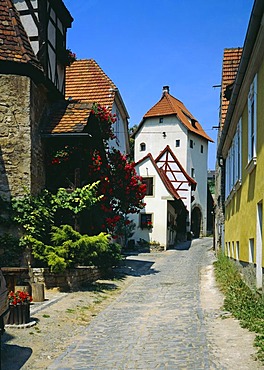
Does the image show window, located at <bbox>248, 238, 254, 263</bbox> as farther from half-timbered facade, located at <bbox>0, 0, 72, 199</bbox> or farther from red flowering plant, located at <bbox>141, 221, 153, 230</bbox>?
red flowering plant, located at <bbox>141, 221, 153, 230</bbox>

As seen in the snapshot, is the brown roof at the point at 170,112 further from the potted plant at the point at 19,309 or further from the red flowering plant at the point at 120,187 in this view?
the potted plant at the point at 19,309

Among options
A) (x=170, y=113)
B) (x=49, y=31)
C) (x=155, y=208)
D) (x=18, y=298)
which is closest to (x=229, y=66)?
(x=49, y=31)

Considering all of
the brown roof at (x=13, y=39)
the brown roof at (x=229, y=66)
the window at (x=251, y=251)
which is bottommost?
the window at (x=251, y=251)

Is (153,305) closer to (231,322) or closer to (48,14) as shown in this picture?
(231,322)

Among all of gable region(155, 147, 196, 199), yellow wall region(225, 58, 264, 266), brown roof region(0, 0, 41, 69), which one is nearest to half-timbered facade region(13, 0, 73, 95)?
brown roof region(0, 0, 41, 69)

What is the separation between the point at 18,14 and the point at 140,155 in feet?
120

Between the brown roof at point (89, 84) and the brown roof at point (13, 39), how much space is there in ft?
34.1

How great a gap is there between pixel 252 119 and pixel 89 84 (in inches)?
655

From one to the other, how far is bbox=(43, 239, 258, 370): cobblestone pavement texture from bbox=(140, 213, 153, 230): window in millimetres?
19848

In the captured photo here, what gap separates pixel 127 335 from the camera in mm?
8633

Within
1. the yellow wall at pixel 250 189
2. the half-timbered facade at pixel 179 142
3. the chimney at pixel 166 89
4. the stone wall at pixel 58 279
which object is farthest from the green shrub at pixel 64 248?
the chimney at pixel 166 89

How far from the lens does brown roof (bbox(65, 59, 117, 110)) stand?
25.7 m

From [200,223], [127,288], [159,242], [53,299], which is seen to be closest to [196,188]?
[200,223]

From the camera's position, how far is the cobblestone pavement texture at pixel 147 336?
22.2 feet
